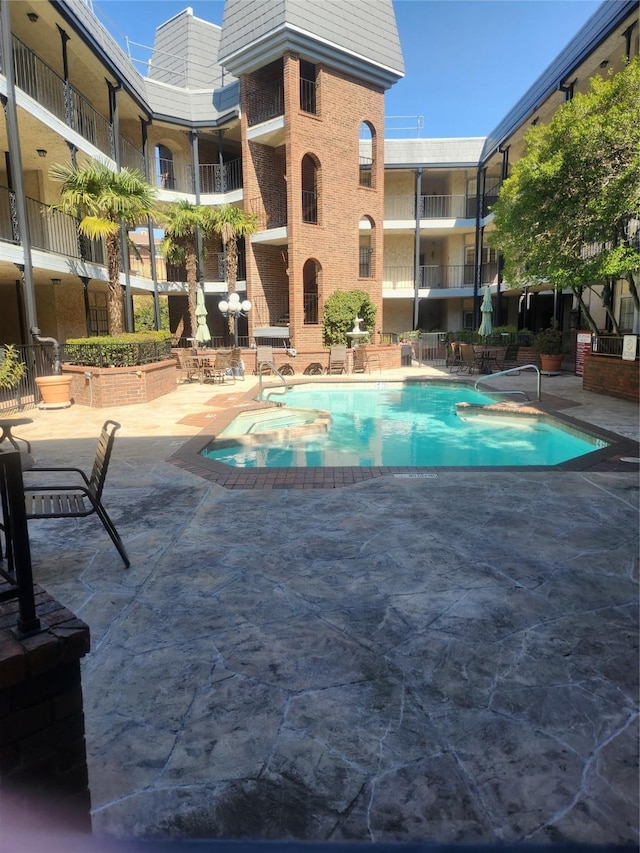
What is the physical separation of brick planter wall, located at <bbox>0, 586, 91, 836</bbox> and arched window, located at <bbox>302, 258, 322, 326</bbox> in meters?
21.4

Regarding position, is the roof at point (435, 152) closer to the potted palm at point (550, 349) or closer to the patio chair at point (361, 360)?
the patio chair at point (361, 360)

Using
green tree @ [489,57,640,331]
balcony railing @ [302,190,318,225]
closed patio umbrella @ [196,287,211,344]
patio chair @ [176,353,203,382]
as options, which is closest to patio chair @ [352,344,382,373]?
closed patio umbrella @ [196,287,211,344]

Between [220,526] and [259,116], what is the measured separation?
866 inches

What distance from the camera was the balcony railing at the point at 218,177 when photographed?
982 inches

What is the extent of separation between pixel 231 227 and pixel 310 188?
15.4ft

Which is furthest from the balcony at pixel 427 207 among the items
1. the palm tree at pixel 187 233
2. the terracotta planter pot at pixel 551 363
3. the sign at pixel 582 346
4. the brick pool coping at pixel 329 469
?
the brick pool coping at pixel 329 469

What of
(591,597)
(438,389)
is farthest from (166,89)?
(591,597)

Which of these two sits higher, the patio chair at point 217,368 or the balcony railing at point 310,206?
the balcony railing at point 310,206

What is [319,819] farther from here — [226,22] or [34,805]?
[226,22]

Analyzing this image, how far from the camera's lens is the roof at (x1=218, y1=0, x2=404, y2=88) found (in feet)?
63.6

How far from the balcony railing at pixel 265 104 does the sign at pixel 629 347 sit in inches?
666

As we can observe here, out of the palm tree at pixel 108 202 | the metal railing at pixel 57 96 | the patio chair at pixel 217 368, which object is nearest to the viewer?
the palm tree at pixel 108 202

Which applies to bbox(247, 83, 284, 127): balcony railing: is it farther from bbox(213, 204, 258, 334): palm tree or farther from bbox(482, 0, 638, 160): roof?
bbox(482, 0, 638, 160): roof

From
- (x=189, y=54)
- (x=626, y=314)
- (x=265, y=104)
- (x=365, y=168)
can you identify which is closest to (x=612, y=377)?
(x=626, y=314)
